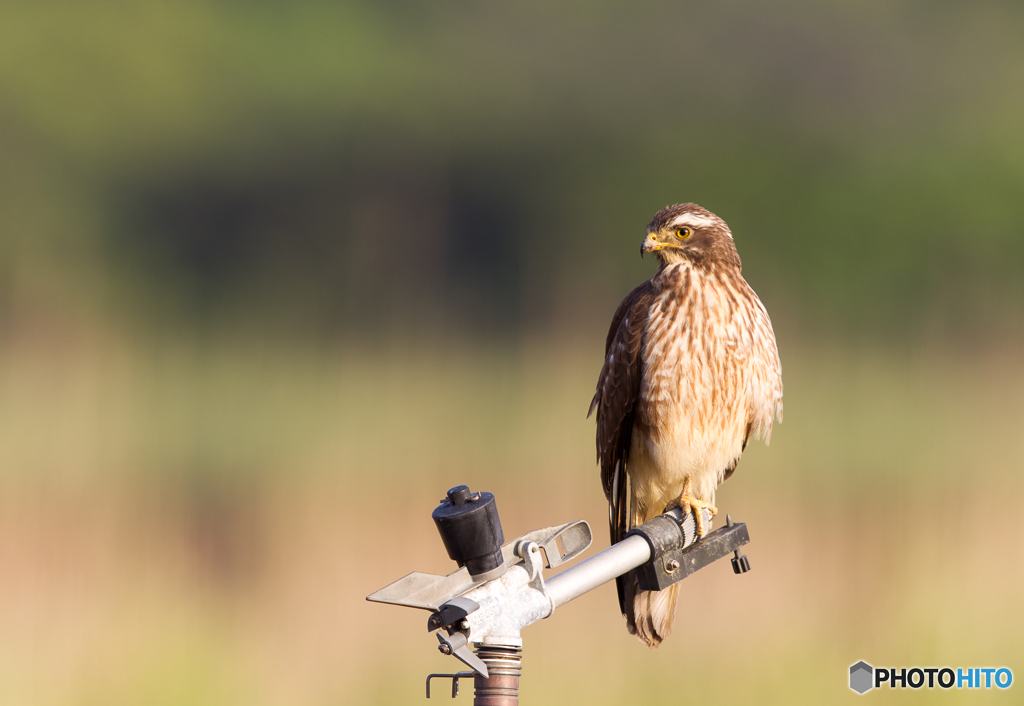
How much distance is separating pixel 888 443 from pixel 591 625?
349cm

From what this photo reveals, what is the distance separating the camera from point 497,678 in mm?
2088

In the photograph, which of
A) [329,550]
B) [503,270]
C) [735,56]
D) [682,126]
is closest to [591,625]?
[329,550]

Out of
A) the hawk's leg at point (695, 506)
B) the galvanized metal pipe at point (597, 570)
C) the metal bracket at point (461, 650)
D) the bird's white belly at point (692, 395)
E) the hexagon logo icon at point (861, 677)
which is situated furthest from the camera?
the hexagon logo icon at point (861, 677)

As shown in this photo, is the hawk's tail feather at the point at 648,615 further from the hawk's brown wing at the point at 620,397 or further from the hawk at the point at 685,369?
the hawk's brown wing at the point at 620,397

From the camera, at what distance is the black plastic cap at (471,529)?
204 centimetres

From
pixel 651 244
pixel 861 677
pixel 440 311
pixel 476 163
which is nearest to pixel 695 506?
pixel 651 244

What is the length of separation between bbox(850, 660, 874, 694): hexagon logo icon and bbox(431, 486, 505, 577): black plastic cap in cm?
327

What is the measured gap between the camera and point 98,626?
5836 millimetres

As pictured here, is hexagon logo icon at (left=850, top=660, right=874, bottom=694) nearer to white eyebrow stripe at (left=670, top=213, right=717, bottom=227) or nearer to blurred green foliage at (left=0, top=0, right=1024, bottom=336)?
white eyebrow stripe at (left=670, top=213, right=717, bottom=227)

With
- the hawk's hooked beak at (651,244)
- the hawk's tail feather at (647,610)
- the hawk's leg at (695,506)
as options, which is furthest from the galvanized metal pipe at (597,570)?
the hawk's hooked beak at (651,244)

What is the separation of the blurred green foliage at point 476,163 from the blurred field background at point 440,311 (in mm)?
61

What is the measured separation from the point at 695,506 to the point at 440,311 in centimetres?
923

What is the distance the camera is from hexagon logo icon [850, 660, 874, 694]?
16.0 feet

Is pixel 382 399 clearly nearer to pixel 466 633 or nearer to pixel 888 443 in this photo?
pixel 888 443
